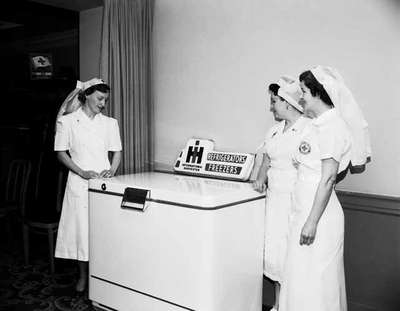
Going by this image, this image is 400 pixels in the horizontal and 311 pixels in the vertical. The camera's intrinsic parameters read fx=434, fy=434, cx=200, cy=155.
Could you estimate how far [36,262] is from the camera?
12.6 ft

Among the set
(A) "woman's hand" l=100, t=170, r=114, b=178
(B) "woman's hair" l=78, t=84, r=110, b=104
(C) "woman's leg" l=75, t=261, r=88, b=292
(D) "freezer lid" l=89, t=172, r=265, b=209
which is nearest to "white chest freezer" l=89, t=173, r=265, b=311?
(D) "freezer lid" l=89, t=172, r=265, b=209

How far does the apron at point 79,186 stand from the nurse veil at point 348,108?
1.62 metres

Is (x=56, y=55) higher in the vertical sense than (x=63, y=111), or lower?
higher

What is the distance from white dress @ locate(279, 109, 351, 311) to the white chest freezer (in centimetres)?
30

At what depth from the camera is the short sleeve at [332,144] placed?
86.0 inches

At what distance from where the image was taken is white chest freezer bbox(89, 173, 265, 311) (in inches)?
90.7

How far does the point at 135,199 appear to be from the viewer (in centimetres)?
254

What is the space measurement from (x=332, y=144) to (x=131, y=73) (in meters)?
1.85

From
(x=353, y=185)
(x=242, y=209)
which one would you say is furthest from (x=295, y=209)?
(x=353, y=185)

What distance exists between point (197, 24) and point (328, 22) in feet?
3.51

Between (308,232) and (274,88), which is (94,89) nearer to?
(274,88)

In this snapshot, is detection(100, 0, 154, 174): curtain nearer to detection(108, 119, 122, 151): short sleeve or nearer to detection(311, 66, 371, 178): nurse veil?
detection(108, 119, 122, 151): short sleeve

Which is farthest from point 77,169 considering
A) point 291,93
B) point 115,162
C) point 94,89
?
point 291,93

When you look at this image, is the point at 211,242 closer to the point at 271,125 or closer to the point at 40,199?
the point at 271,125
